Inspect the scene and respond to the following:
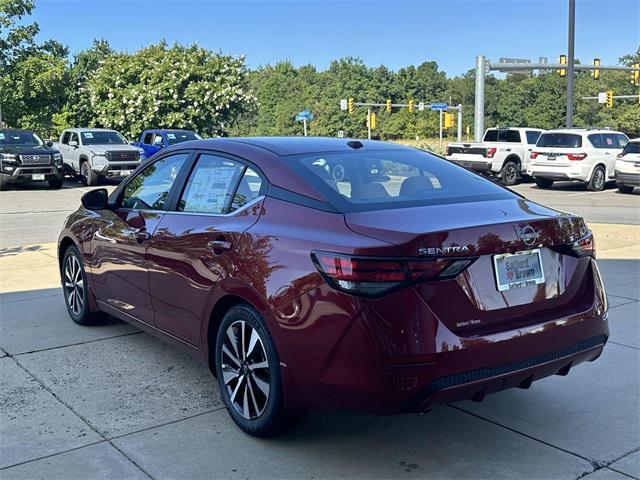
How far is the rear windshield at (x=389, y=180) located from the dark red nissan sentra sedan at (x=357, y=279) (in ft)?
0.05

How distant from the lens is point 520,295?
11.1 ft

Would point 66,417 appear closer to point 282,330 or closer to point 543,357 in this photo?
point 282,330

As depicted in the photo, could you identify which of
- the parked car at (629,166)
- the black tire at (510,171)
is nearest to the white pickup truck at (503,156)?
the black tire at (510,171)

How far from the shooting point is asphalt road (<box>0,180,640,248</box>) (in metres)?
12.6

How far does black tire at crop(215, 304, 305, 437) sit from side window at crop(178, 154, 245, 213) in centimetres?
71

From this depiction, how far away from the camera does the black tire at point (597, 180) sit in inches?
841

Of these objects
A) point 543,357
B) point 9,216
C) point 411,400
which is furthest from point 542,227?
point 9,216

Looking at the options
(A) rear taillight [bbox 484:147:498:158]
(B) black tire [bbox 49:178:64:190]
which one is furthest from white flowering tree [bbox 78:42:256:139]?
(A) rear taillight [bbox 484:147:498:158]

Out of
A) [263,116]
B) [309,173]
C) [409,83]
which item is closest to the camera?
[309,173]

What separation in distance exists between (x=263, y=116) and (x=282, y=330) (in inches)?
4861

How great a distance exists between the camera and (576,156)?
21188 millimetres

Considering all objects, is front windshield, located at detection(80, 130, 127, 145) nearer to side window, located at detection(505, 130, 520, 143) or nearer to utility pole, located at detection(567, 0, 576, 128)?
side window, located at detection(505, 130, 520, 143)

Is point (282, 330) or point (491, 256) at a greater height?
point (491, 256)

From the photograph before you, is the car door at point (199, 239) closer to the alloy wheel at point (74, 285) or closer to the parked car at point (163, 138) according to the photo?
the alloy wheel at point (74, 285)
